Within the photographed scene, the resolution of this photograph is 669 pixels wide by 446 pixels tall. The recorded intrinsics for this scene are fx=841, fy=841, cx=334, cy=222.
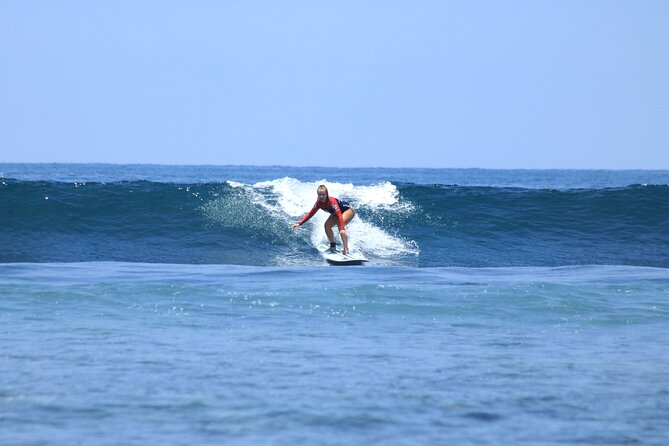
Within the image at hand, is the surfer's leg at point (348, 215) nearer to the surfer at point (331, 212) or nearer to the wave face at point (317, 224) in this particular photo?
the surfer at point (331, 212)

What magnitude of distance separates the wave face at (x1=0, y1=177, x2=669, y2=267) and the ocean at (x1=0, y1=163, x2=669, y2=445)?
17cm

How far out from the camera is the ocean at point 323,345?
5434 millimetres

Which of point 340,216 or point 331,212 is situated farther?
point 331,212

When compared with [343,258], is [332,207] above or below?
above

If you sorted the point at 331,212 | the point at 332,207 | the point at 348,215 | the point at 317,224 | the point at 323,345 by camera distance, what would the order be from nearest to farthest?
the point at 323,345 → the point at 332,207 → the point at 331,212 → the point at 348,215 → the point at 317,224

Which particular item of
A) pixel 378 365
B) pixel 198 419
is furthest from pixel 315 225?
pixel 198 419

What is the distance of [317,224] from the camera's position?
2045 cm

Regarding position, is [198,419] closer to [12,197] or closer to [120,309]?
[120,309]

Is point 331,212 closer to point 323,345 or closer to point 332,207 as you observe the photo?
point 332,207

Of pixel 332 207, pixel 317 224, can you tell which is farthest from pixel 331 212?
pixel 317 224

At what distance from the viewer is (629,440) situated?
5.20 m

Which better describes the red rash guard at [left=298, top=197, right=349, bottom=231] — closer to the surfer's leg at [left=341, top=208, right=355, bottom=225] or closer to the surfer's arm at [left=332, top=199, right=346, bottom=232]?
the surfer's arm at [left=332, top=199, right=346, bottom=232]

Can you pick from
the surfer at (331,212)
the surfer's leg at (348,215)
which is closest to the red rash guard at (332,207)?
the surfer at (331,212)

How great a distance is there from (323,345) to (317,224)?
41.3ft
